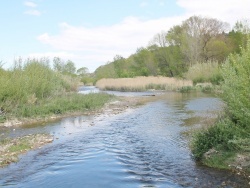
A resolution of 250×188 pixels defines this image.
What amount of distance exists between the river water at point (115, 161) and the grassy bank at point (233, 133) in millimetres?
524

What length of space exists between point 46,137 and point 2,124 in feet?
19.2

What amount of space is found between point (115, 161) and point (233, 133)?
4610mm

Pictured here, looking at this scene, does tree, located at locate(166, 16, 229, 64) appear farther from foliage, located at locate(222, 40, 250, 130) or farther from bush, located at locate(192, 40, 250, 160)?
foliage, located at locate(222, 40, 250, 130)

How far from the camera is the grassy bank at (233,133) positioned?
9.39 metres

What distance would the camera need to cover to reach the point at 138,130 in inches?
719

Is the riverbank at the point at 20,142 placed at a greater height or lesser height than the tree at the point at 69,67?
lesser

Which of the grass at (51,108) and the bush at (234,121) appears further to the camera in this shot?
the grass at (51,108)

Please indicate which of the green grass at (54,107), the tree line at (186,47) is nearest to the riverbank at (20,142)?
the green grass at (54,107)

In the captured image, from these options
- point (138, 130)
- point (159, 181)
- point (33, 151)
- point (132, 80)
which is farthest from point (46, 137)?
point (132, 80)

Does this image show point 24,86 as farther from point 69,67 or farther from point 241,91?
point 69,67

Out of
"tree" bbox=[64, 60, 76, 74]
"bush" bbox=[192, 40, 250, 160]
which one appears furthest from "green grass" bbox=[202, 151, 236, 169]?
"tree" bbox=[64, 60, 76, 74]

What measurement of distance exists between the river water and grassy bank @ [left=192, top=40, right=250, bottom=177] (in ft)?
1.72

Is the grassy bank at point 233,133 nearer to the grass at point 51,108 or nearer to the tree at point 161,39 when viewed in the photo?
the grass at point 51,108

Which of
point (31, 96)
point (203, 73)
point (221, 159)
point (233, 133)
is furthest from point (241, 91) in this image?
point (203, 73)
